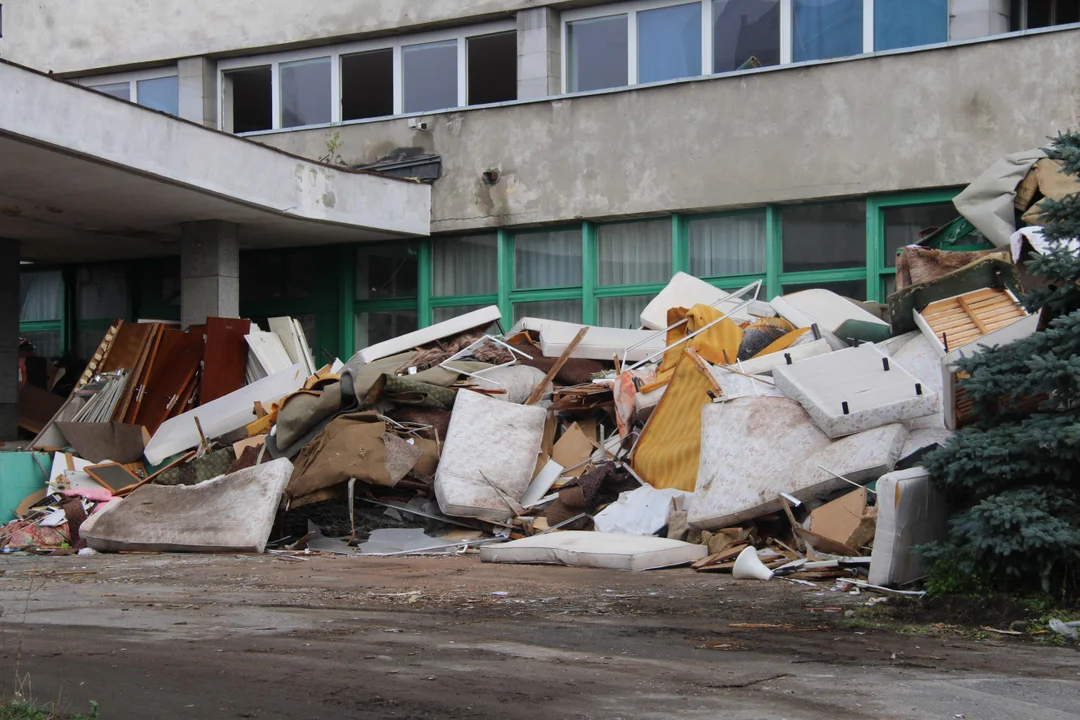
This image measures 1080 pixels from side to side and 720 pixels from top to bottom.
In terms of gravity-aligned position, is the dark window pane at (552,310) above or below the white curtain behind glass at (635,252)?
below

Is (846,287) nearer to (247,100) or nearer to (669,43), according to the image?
(669,43)

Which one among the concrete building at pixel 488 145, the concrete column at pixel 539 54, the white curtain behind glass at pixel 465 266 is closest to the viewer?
the concrete building at pixel 488 145

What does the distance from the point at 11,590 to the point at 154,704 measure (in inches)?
182

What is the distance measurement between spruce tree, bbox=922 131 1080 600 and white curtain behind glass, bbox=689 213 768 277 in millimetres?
7727

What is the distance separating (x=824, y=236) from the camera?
48.1ft

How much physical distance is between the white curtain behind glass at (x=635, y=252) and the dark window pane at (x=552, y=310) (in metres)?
0.54

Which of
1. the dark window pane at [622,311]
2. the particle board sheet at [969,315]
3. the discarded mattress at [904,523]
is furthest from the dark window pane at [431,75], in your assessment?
the discarded mattress at [904,523]

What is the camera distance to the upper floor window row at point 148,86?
19219mm

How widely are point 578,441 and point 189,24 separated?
10.6m

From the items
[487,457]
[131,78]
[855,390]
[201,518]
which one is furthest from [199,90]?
[855,390]

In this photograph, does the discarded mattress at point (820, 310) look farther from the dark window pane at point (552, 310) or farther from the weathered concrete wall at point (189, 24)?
the weathered concrete wall at point (189, 24)

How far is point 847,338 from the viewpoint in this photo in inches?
489

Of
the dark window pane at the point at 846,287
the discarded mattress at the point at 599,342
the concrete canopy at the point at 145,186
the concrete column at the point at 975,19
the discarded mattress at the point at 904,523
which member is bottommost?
the discarded mattress at the point at 904,523

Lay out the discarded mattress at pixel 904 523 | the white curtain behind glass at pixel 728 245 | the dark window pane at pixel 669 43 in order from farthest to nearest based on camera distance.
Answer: the dark window pane at pixel 669 43
the white curtain behind glass at pixel 728 245
the discarded mattress at pixel 904 523
